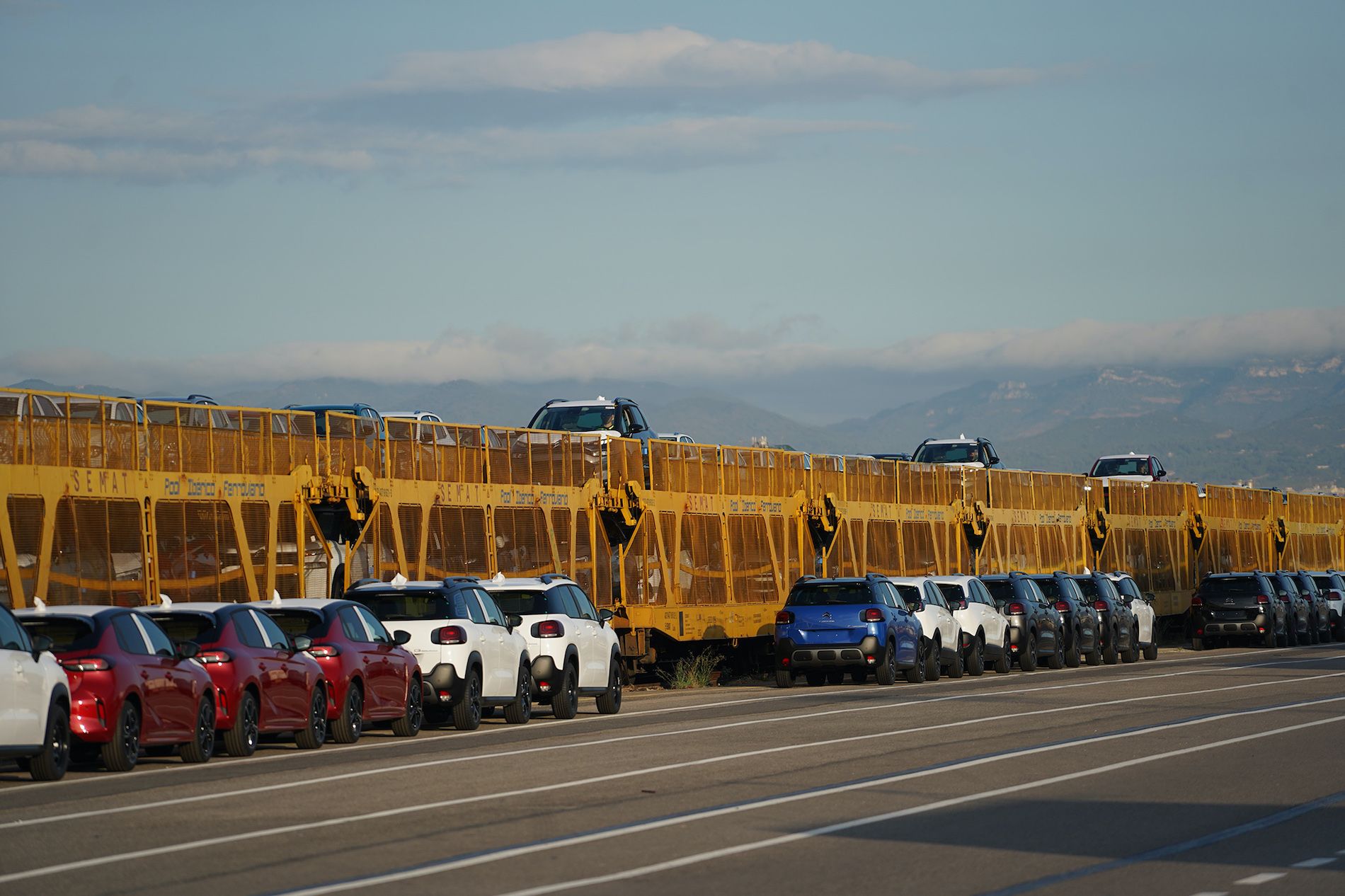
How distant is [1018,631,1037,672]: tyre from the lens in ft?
122

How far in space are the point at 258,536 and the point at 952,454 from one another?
1257 inches

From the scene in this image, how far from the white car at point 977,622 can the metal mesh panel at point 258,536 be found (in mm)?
12599

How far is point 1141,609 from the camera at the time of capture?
144 feet

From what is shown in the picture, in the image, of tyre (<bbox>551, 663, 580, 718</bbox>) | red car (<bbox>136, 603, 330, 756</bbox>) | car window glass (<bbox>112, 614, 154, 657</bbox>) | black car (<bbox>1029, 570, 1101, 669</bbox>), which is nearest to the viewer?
car window glass (<bbox>112, 614, 154, 657</bbox>)


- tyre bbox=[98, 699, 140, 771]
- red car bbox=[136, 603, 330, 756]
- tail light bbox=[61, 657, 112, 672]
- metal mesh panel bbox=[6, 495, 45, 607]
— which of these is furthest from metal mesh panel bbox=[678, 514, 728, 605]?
tail light bbox=[61, 657, 112, 672]

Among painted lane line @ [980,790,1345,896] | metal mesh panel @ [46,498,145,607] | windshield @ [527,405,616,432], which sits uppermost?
windshield @ [527,405,616,432]

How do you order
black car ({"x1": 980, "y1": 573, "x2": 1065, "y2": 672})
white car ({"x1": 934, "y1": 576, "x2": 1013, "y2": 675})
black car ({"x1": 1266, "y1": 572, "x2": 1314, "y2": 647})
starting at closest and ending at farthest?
white car ({"x1": 934, "y1": 576, "x2": 1013, "y2": 675}) → black car ({"x1": 980, "y1": 573, "x2": 1065, "y2": 672}) → black car ({"x1": 1266, "y1": 572, "x2": 1314, "y2": 647})

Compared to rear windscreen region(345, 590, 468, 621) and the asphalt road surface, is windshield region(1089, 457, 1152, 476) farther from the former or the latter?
rear windscreen region(345, 590, 468, 621)

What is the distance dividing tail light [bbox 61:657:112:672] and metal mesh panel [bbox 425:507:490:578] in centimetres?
1373

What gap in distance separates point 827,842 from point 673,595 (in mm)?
22986

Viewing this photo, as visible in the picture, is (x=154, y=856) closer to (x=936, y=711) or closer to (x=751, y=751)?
(x=751, y=751)

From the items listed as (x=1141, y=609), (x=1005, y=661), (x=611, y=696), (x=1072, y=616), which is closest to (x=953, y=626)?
(x=1005, y=661)

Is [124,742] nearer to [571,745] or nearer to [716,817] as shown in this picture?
[571,745]

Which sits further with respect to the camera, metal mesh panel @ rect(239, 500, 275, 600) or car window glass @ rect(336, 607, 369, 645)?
metal mesh panel @ rect(239, 500, 275, 600)
